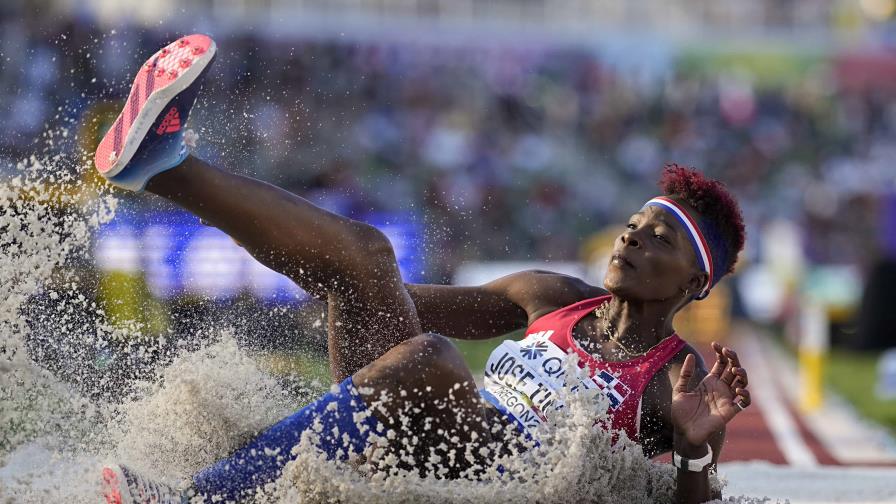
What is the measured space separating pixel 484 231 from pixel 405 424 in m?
12.1

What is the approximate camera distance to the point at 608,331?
3689 mm

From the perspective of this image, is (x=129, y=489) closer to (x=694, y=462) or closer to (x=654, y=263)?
(x=694, y=462)

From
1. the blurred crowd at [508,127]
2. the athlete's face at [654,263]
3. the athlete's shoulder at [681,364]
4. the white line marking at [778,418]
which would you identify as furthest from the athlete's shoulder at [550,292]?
the blurred crowd at [508,127]

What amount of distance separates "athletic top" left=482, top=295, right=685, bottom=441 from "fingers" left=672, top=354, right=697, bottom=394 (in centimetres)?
15

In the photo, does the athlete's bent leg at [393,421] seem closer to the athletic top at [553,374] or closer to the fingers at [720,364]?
the athletic top at [553,374]

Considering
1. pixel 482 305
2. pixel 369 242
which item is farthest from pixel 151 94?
pixel 482 305

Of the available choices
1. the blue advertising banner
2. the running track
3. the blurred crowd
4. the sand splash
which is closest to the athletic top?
the sand splash

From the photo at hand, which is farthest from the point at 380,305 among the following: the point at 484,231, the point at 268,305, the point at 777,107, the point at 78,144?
the point at 777,107

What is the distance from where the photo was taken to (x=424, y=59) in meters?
18.9

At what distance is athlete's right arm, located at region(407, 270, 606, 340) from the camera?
4.04 meters

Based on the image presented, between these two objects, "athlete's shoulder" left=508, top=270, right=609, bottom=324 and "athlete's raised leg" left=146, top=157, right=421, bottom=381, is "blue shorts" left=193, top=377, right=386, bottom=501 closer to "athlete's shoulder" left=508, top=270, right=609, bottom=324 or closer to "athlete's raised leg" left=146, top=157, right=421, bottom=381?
"athlete's raised leg" left=146, top=157, right=421, bottom=381

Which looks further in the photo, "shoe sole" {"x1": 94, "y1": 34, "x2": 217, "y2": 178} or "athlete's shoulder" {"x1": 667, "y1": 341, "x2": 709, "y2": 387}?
"athlete's shoulder" {"x1": 667, "y1": 341, "x2": 709, "y2": 387}

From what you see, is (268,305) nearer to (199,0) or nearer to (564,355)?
(564,355)

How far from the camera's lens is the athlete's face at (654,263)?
361cm
